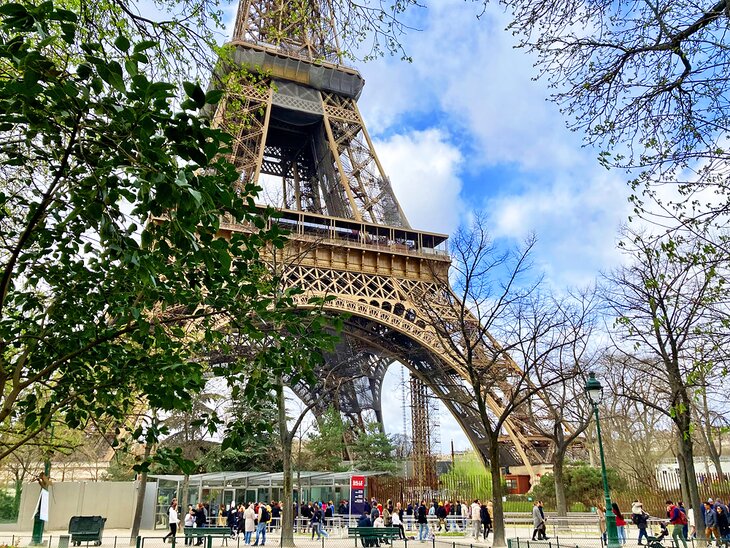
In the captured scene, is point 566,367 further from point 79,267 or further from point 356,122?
point 79,267

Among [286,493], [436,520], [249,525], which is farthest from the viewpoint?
[436,520]

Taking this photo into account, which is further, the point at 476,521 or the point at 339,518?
the point at 339,518

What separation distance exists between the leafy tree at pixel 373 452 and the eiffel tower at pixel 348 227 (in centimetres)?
230

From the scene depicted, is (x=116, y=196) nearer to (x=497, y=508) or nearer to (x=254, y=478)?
(x=497, y=508)

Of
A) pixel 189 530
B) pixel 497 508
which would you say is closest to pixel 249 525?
pixel 189 530

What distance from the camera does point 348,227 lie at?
110 feet

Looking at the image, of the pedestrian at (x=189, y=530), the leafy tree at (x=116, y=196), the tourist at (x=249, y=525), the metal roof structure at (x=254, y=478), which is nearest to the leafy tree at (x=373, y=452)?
the metal roof structure at (x=254, y=478)

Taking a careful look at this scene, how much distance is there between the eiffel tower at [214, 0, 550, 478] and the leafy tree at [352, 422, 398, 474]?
2.30m

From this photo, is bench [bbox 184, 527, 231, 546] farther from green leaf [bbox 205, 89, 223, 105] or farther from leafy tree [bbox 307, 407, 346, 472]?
leafy tree [bbox 307, 407, 346, 472]

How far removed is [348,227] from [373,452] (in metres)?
17.2

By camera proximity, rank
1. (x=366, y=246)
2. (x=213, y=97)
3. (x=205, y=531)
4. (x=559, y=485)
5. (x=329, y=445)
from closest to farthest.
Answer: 1. (x=213, y=97)
2. (x=205, y=531)
3. (x=559, y=485)
4. (x=366, y=246)
5. (x=329, y=445)

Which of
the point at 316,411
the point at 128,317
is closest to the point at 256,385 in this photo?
the point at 128,317

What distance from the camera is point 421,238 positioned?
1340 inches

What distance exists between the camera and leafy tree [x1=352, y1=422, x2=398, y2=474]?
1619 inches
